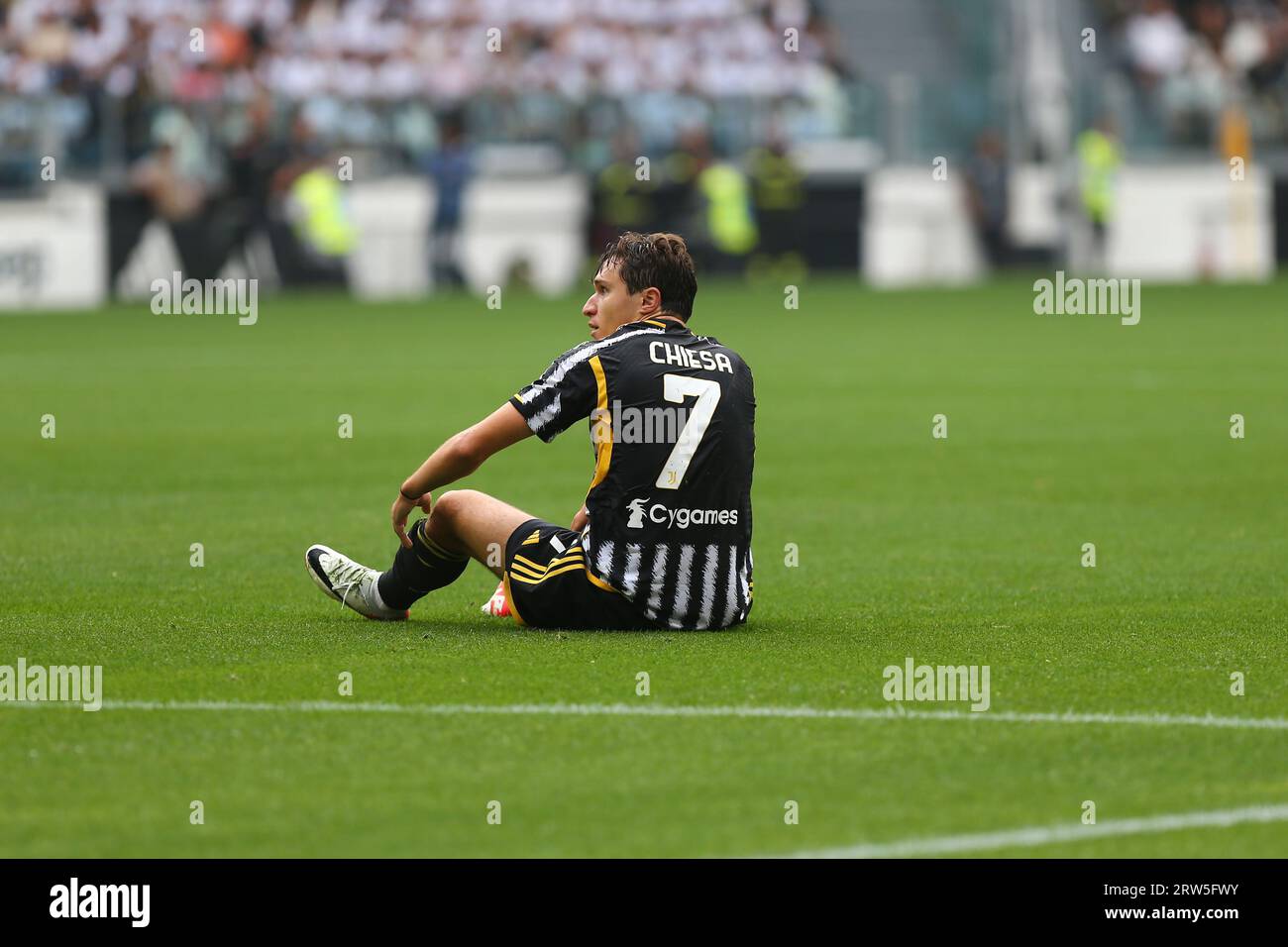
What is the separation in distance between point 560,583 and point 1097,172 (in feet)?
106

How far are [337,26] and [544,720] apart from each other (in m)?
34.1

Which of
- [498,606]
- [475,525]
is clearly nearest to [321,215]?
[498,606]

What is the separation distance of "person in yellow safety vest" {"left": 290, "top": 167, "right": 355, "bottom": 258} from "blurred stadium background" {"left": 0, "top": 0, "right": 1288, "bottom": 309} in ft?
0.17

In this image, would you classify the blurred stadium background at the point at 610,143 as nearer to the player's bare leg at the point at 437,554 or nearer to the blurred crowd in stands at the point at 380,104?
the blurred crowd in stands at the point at 380,104

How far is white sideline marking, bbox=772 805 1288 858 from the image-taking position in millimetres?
5637

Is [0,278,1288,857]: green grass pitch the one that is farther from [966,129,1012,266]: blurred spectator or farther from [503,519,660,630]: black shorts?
[966,129,1012,266]: blurred spectator

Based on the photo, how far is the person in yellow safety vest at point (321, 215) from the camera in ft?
117

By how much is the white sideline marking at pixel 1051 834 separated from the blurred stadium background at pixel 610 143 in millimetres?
30378

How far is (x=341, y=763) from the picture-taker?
6.49 m

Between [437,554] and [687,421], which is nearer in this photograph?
[687,421]

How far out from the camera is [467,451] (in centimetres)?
821

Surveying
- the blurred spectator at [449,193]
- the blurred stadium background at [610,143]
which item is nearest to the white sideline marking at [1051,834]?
the blurred stadium background at [610,143]

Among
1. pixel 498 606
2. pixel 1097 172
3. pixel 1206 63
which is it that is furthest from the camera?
pixel 1206 63

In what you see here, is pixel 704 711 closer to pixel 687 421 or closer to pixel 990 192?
pixel 687 421
